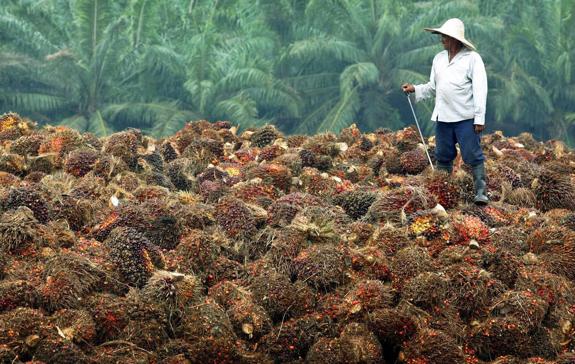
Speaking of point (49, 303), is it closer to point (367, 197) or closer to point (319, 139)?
point (367, 197)

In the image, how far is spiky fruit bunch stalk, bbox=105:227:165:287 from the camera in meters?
4.73

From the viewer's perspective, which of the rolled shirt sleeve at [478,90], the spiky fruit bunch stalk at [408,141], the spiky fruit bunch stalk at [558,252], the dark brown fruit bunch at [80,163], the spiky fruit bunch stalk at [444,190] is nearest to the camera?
the spiky fruit bunch stalk at [558,252]

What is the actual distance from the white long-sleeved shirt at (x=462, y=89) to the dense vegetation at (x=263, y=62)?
1820 centimetres

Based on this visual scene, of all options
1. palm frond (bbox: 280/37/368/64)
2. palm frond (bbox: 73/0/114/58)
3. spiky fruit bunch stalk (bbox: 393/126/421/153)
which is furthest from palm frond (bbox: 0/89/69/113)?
spiky fruit bunch stalk (bbox: 393/126/421/153)

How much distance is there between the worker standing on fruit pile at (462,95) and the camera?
21.2 ft

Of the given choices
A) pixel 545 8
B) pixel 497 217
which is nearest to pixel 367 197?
pixel 497 217

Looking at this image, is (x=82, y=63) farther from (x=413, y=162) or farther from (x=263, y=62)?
(x=413, y=162)

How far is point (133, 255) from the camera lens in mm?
4812

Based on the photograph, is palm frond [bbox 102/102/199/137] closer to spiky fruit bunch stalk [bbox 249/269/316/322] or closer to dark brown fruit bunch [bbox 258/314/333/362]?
spiky fruit bunch stalk [bbox 249/269/316/322]

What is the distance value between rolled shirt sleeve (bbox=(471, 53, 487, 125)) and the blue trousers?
11 centimetres

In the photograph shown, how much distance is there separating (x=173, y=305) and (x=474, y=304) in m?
1.45

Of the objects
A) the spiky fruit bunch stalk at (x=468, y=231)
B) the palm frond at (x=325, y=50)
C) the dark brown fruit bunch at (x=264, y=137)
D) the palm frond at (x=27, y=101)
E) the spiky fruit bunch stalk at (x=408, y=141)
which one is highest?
the spiky fruit bunch stalk at (x=468, y=231)

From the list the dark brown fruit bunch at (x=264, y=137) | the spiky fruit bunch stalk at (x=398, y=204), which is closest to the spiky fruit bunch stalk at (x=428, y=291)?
the spiky fruit bunch stalk at (x=398, y=204)

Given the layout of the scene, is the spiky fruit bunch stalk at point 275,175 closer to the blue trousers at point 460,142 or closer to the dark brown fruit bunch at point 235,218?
the dark brown fruit bunch at point 235,218
